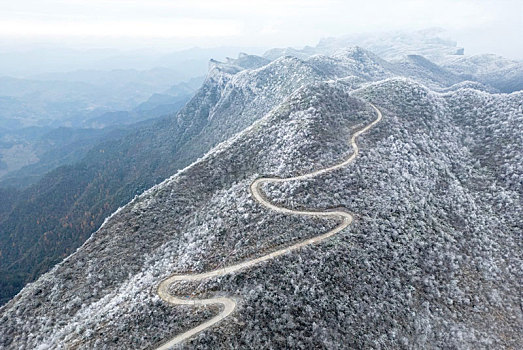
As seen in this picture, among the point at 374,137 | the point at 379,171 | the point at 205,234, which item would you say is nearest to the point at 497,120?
the point at 374,137

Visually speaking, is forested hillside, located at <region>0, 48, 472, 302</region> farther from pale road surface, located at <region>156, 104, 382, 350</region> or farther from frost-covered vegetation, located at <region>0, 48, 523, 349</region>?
pale road surface, located at <region>156, 104, 382, 350</region>

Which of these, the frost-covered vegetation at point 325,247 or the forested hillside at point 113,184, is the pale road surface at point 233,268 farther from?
the forested hillside at point 113,184

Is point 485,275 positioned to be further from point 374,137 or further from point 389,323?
point 374,137

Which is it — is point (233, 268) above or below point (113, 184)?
above

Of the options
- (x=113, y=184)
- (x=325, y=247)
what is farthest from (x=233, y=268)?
(x=113, y=184)

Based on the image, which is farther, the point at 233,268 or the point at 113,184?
the point at 113,184

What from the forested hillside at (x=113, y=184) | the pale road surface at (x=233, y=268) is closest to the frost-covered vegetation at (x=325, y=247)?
the pale road surface at (x=233, y=268)

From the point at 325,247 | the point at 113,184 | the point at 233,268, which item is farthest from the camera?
the point at 113,184

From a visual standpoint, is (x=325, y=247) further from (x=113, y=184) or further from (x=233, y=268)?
(x=113, y=184)

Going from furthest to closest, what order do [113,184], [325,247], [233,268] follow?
[113,184]
[325,247]
[233,268]
